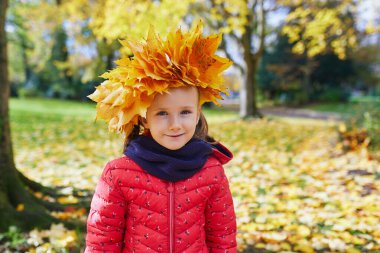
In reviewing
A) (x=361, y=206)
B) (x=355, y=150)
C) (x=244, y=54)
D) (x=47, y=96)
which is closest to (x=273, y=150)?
(x=355, y=150)

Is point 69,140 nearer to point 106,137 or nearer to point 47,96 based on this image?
point 106,137

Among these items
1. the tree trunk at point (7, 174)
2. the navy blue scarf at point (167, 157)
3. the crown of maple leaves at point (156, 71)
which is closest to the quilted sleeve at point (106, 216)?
the navy blue scarf at point (167, 157)

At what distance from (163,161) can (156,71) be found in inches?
16.4

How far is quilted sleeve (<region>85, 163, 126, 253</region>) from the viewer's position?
1.64m

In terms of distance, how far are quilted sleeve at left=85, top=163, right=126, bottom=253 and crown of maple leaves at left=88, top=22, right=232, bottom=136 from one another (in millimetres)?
289

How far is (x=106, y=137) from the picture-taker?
9.17 m

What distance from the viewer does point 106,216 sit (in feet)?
5.38

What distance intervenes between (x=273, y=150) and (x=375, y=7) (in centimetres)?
487

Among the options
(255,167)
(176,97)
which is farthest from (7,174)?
(255,167)

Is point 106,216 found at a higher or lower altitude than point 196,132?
lower

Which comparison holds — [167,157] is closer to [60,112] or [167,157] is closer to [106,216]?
[106,216]

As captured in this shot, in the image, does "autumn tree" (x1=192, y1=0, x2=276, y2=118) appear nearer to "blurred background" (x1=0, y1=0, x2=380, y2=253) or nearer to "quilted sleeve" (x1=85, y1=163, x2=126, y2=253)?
"blurred background" (x1=0, y1=0, x2=380, y2=253)

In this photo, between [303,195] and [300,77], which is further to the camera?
[300,77]

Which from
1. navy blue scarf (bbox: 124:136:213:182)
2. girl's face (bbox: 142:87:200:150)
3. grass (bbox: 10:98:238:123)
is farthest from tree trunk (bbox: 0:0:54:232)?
grass (bbox: 10:98:238:123)
